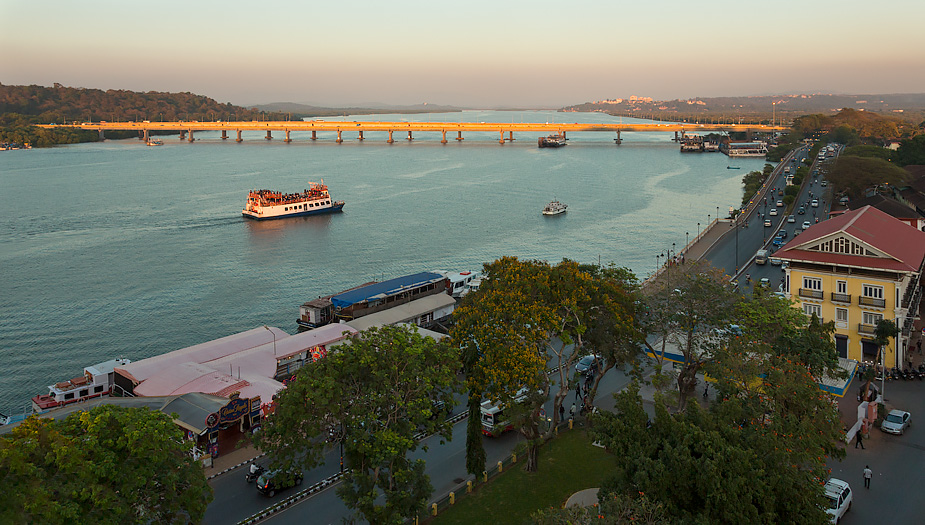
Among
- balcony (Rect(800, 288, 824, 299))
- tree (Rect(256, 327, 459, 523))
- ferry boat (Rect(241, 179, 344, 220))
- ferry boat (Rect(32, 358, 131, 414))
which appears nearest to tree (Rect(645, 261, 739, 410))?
balcony (Rect(800, 288, 824, 299))

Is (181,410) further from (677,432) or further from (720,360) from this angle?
(720,360)

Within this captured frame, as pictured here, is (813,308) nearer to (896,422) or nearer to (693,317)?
(896,422)

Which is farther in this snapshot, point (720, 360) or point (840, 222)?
point (840, 222)

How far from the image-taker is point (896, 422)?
1410cm

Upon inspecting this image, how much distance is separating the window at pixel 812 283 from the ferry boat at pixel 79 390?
18.8 meters

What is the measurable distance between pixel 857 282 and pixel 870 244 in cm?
107

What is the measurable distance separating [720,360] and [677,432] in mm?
4258

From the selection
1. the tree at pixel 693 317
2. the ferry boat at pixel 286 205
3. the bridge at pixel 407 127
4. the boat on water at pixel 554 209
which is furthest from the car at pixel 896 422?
the bridge at pixel 407 127

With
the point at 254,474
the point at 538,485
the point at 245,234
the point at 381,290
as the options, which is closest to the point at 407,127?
the point at 245,234

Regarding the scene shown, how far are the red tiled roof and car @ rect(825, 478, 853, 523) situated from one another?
27.9 ft

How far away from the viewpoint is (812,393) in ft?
35.3

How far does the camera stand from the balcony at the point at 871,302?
17.7m

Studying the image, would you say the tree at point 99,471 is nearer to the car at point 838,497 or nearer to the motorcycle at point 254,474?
the motorcycle at point 254,474

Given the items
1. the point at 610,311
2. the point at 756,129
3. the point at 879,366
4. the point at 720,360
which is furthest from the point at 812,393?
the point at 756,129
